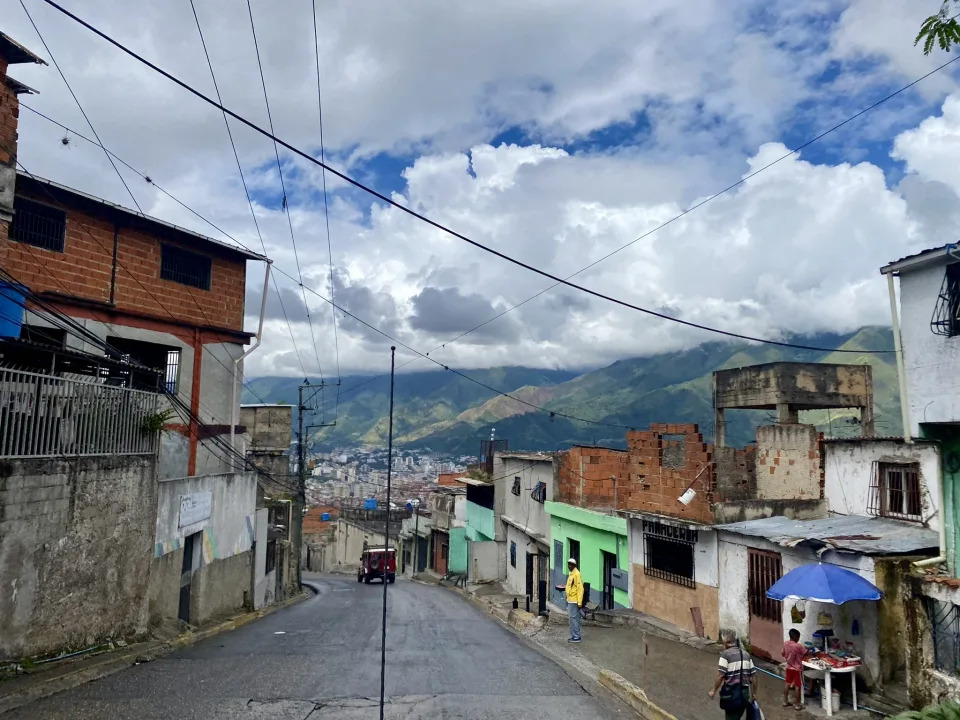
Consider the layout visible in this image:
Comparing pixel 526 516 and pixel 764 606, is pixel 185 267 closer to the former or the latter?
pixel 526 516

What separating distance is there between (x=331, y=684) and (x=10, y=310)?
10.00 metres

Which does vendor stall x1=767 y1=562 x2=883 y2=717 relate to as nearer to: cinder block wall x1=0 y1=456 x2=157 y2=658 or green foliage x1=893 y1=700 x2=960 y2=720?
green foliage x1=893 y1=700 x2=960 y2=720

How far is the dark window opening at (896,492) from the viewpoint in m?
13.1

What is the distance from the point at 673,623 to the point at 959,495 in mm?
8361

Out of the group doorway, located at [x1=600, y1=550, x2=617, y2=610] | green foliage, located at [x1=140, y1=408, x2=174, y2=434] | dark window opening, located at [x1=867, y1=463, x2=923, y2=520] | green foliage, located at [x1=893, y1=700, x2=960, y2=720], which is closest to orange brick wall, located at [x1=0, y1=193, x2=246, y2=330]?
green foliage, located at [x1=140, y1=408, x2=174, y2=434]

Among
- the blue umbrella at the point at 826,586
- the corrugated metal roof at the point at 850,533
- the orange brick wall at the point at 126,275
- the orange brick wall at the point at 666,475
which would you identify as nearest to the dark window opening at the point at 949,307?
the corrugated metal roof at the point at 850,533

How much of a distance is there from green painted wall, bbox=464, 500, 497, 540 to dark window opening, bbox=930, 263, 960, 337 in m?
27.2

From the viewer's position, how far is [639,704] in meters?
10.3

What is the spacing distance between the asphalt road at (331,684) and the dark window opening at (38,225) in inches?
435

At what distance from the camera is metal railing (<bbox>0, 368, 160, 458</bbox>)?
35.4ft

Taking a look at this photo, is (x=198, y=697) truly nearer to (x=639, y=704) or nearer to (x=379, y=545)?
(x=639, y=704)

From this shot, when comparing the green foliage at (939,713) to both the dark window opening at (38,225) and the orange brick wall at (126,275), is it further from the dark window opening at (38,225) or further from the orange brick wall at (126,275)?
the dark window opening at (38,225)

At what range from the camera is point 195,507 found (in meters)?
17.5

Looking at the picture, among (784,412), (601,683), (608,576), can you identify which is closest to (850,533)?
(601,683)
